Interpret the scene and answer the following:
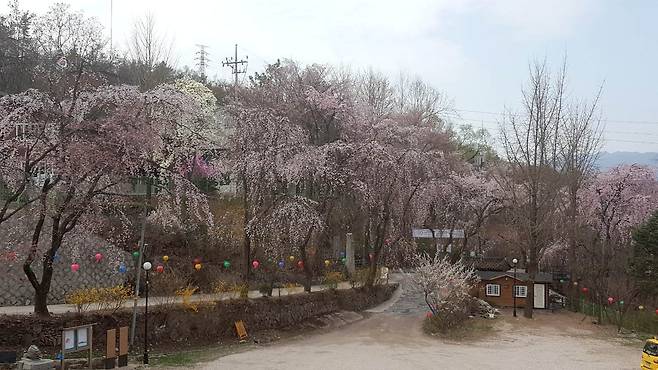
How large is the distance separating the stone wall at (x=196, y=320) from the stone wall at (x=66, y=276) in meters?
2.36

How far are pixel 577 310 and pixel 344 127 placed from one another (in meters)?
17.5

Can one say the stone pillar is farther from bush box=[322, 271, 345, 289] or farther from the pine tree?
the pine tree

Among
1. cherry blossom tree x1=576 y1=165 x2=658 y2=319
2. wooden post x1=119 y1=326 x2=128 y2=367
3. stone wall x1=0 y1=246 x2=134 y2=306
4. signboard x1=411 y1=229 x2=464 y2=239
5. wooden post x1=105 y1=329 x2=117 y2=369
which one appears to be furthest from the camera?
signboard x1=411 y1=229 x2=464 y2=239

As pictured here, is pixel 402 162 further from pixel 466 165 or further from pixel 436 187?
pixel 466 165

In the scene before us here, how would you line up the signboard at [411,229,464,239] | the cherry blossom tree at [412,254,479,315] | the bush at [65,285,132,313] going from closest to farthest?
1. the bush at [65,285,132,313]
2. the cherry blossom tree at [412,254,479,315]
3. the signboard at [411,229,464,239]

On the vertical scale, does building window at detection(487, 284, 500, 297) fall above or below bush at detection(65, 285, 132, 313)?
below

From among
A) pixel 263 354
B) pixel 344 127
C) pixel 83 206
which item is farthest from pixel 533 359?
pixel 83 206

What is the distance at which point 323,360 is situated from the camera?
1841 cm

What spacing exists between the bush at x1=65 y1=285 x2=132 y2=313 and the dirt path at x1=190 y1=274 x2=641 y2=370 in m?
4.00

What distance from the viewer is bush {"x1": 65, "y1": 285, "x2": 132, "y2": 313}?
17734 mm

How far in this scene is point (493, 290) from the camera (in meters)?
32.6

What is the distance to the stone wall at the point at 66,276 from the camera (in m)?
19.5

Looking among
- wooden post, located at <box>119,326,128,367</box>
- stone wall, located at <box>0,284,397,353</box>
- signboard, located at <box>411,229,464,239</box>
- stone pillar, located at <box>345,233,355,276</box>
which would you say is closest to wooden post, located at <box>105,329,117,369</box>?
wooden post, located at <box>119,326,128,367</box>

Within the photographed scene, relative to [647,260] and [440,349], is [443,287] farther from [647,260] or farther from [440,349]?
[647,260]
